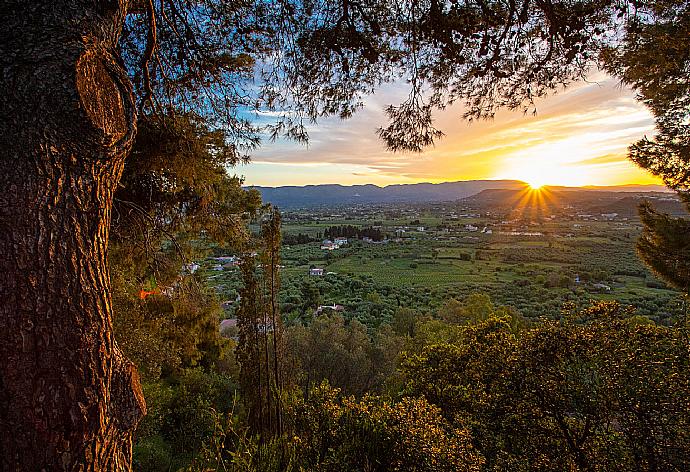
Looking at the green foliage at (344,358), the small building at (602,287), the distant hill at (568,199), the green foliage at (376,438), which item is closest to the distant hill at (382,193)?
the distant hill at (568,199)

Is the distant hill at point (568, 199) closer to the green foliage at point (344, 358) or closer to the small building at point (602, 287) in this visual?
the small building at point (602, 287)

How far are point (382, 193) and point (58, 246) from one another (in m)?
125

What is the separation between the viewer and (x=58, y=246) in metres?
1.00

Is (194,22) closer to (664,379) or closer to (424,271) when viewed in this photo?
(664,379)

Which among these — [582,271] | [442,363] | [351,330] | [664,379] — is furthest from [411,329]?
[582,271]

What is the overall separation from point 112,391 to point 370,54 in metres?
2.71

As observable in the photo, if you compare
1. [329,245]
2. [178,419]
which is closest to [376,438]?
[178,419]

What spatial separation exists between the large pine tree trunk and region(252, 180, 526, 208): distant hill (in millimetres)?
99351

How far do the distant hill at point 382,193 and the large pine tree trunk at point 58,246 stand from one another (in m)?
99.4

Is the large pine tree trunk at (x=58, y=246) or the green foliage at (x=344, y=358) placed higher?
the large pine tree trunk at (x=58, y=246)

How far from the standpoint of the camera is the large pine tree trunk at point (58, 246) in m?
0.90

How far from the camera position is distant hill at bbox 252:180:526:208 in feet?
350

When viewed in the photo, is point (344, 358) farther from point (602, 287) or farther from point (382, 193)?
point (382, 193)

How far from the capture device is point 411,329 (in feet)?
62.5
